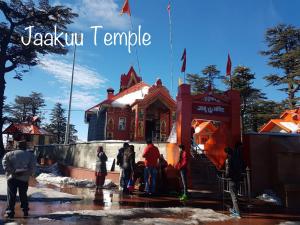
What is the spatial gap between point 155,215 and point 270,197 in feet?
19.9

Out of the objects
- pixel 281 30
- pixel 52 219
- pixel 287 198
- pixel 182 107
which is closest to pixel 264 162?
pixel 287 198

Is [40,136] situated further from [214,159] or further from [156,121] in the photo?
[214,159]

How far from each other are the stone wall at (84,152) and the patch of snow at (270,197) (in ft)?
14.8

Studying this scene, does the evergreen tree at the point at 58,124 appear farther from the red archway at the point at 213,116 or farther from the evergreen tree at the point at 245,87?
the red archway at the point at 213,116

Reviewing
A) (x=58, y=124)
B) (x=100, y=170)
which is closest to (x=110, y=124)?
(x=100, y=170)

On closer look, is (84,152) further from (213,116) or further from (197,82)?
(197,82)

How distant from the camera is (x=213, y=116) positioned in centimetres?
1378

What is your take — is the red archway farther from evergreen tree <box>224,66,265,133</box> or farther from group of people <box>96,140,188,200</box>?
evergreen tree <box>224,66,265,133</box>

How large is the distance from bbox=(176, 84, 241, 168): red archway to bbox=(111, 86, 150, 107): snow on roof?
16296mm

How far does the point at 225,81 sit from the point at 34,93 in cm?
4165

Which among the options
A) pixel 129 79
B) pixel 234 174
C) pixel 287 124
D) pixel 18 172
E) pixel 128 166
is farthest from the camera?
pixel 129 79

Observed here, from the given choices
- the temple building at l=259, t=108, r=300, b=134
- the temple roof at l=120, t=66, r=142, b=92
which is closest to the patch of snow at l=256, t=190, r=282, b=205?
the temple building at l=259, t=108, r=300, b=134

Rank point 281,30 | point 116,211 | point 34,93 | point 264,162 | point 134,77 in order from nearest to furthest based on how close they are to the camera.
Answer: point 116,211 < point 264,162 < point 134,77 < point 281,30 < point 34,93

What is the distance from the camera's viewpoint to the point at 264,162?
1290cm
